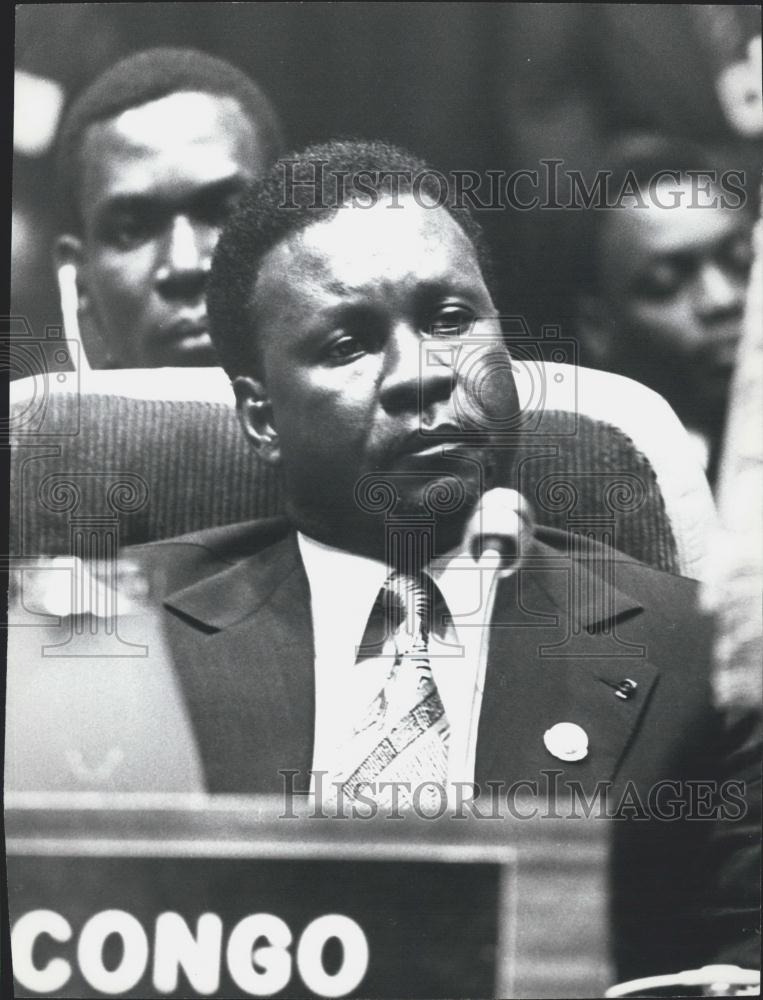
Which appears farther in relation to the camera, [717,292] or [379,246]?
[717,292]

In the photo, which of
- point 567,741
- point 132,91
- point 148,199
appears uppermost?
point 132,91

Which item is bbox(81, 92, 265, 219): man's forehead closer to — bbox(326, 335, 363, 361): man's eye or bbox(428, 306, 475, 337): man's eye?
bbox(326, 335, 363, 361): man's eye

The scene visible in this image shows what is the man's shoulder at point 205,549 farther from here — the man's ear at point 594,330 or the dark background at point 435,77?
the man's ear at point 594,330

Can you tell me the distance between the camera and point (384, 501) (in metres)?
3.08

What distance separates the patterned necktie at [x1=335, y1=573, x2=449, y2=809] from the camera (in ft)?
10.00

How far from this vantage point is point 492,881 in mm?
3072

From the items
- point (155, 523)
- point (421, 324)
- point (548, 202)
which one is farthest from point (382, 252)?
point (155, 523)

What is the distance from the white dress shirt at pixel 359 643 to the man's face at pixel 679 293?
693mm

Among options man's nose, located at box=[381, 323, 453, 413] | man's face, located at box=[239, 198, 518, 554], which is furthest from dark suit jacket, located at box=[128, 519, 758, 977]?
man's nose, located at box=[381, 323, 453, 413]

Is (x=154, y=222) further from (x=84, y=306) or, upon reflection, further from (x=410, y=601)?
(x=410, y=601)

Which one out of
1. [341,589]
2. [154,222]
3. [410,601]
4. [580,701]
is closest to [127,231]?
[154,222]

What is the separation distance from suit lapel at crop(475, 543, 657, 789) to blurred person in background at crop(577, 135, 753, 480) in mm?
478

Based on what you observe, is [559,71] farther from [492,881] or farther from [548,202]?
[492,881]

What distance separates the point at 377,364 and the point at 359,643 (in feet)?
2.33
